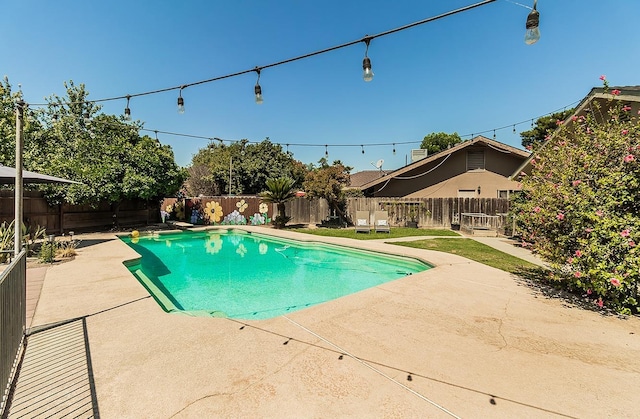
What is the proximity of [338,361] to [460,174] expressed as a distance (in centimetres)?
1939

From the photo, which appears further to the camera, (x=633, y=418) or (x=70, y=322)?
(x=70, y=322)

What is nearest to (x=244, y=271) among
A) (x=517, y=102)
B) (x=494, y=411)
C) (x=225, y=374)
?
(x=225, y=374)

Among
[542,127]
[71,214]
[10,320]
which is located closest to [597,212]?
[10,320]

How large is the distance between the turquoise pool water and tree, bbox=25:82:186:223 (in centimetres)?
279

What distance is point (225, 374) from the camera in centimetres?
298

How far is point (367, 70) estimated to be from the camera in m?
4.71

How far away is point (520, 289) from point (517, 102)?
15.8 metres

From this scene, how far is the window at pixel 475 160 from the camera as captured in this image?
1948cm

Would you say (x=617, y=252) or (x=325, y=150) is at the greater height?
(x=325, y=150)

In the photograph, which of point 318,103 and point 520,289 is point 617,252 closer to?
point 520,289

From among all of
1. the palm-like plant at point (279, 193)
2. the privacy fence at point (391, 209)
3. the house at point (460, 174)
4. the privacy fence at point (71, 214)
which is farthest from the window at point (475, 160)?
the privacy fence at point (71, 214)

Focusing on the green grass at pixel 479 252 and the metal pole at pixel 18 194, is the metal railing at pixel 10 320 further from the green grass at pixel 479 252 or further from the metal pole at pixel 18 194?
the green grass at pixel 479 252

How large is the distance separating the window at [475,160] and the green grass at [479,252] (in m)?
8.65

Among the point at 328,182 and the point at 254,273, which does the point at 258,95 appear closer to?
the point at 254,273
